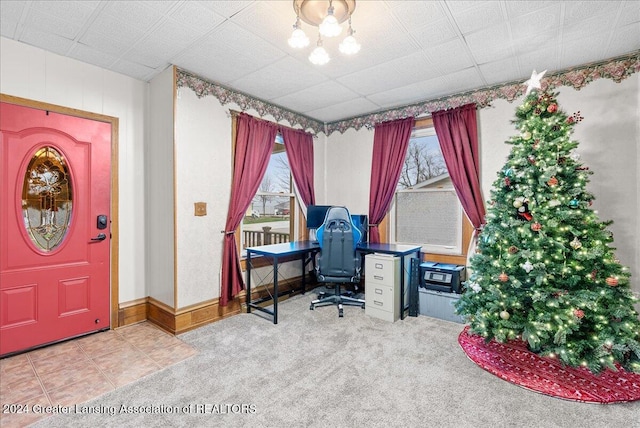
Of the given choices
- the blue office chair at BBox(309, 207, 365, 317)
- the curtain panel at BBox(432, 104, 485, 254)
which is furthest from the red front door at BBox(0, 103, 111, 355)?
the curtain panel at BBox(432, 104, 485, 254)

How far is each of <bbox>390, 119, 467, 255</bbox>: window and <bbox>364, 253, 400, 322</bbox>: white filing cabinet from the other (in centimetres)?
89

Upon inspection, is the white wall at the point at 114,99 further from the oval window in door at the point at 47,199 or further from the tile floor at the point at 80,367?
the tile floor at the point at 80,367

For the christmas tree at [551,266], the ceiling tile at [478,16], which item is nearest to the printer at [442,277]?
the christmas tree at [551,266]

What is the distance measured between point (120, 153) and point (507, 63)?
3.97 m

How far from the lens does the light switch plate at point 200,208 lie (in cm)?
323

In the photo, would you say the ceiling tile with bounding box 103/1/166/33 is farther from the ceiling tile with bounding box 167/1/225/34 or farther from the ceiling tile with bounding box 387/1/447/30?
the ceiling tile with bounding box 387/1/447/30

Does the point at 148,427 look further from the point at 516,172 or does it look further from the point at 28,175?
the point at 516,172

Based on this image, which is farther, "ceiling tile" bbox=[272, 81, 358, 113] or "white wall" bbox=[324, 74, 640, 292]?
"ceiling tile" bbox=[272, 81, 358, 113]

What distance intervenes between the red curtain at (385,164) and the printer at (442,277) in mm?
946

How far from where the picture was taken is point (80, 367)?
2.41 meters

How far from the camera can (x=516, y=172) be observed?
2.59m

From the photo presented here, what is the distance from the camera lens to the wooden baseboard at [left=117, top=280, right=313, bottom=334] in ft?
10.1

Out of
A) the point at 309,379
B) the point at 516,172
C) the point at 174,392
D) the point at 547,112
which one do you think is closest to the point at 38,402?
the point at 174,392

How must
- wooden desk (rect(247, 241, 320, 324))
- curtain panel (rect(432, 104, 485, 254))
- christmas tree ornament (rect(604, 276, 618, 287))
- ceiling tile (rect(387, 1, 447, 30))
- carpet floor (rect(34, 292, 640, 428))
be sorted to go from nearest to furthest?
1. carpet floor (rect(34, 292, 640, 428))
2. ceiling tile (rect(387, 1, 447, 30))
3. christmas tree ornament (rect(604, 276, 618, 287))
4. wooden desk (rect(247, 241, 320, 324))
5. curtain panel (rect(432, 104, 485, 254))
